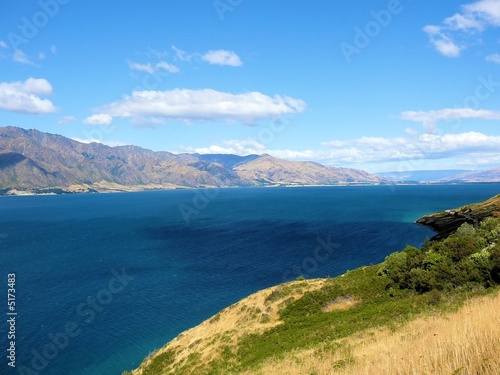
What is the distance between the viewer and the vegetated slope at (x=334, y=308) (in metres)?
30.5

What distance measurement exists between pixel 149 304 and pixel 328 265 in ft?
163

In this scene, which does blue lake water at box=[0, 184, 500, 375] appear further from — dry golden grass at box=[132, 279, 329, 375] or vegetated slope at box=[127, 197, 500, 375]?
vegetated slope at box=[127, 197, 500, 375]

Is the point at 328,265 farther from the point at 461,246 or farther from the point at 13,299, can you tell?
the point at 13,299

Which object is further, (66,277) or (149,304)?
(66,277)

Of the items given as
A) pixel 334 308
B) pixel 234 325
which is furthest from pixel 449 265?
pixel 234 325

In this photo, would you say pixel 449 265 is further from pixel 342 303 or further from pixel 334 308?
pixel 334 308

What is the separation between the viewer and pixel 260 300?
4703 cm

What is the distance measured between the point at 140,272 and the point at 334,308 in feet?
→ 233

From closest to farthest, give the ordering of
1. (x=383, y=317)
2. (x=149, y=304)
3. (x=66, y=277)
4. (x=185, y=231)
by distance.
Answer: (x=383, y=317), (x=149, y=304), (x=66, y=277), (x=185, y=231)

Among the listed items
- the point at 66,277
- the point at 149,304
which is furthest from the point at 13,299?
the point at 149,304

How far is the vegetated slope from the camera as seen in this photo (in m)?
30.5

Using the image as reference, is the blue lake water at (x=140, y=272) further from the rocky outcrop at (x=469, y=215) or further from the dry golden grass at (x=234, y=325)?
the rocky outcrop at (x=469, y=215)

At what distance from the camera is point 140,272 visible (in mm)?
97000

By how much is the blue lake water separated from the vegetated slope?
698 inches
